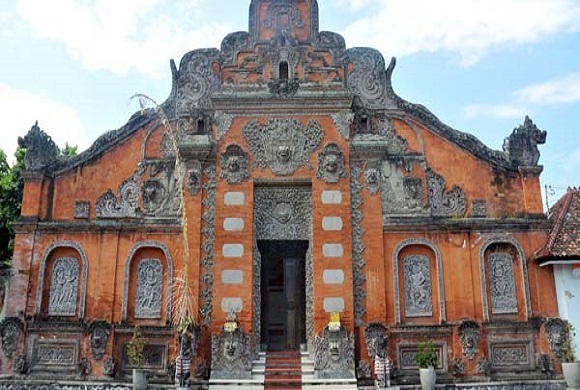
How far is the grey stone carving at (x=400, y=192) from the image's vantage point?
15078mm

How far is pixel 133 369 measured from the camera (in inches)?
558

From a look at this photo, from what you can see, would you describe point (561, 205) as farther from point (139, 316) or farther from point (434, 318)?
point (139, 316)

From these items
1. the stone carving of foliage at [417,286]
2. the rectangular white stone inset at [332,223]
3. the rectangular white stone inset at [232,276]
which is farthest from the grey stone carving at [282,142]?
the stone carving of foliage at [417,286]

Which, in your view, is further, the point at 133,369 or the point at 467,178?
the point at 467,178

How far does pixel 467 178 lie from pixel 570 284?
12.7 feet

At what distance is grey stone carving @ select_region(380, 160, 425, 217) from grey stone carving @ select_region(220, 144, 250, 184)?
3868 mm

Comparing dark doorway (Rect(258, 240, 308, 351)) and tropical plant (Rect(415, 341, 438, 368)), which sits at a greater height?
dark doorway (Rect(258, 240, 308, 351))

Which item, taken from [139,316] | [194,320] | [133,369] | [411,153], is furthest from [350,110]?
[133,369]

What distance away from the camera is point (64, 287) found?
48.9ft

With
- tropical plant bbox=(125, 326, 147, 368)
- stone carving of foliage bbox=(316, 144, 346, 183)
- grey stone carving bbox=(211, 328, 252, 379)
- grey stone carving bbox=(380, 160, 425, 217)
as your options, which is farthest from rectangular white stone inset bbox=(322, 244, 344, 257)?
tropical plant bbox=(125, 326, 147, 368)

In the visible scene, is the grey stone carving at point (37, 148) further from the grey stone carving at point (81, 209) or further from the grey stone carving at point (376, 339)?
the grey stone carving at point (376, 339)

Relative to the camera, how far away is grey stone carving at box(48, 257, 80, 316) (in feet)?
48.3

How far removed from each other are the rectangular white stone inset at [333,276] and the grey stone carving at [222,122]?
4.82 metres

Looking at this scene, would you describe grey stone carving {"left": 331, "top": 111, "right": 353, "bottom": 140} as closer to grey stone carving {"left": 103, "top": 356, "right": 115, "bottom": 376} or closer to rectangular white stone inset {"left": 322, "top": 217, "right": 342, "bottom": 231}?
rectangular white stone inset {"left": 322, "top": 217, "right": 342, "bottom": 231}
